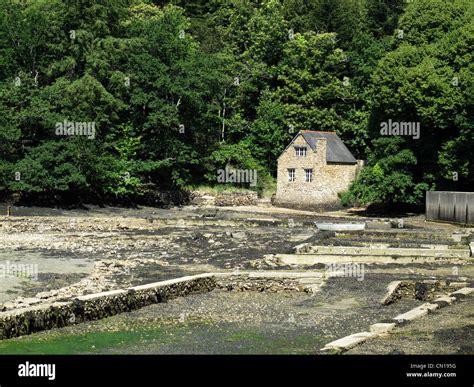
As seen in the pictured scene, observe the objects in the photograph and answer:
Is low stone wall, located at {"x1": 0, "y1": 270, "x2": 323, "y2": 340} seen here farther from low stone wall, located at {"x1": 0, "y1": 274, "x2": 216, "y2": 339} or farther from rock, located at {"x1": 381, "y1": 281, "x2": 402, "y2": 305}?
rock, located at {"x1": 381, "y1": 281, "x2": 402, "y2": 305}

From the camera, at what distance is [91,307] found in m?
18.9

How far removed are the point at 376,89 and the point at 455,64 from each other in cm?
654

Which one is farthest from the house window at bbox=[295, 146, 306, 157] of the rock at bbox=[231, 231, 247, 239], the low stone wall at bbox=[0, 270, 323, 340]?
the low stone wall at bbox=[0, 270, 323, 340]

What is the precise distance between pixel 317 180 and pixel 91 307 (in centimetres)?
4125

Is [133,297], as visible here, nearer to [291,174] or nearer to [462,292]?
[462,292]

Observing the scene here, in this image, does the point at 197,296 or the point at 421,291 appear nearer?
the point at 421,291

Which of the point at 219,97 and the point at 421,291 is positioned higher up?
the point at 219,97

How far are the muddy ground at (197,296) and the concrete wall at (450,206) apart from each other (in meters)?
2.63

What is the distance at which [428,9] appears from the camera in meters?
54.7

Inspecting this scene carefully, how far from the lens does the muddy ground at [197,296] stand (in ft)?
53.0

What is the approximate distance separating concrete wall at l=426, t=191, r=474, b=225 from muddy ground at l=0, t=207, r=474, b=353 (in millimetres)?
2632

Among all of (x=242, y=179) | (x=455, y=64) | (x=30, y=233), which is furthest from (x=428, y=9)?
(x=30, y=233)

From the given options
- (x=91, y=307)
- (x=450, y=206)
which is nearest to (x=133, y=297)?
(x=91, y=307)

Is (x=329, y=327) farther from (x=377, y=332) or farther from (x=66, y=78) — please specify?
(x=66, y=78)
